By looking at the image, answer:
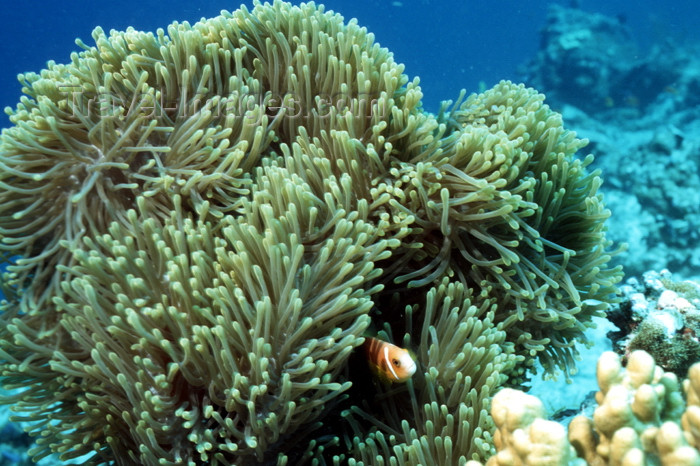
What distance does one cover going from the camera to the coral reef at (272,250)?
1745mm

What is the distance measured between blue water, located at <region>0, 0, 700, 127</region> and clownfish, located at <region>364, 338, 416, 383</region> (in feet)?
57.0

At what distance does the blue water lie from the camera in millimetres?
27781

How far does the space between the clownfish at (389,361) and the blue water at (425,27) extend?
17.4m

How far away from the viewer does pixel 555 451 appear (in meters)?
1.19

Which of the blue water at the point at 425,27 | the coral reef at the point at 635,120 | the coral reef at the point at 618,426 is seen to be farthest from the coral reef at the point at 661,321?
the blue water at the point at 425,27

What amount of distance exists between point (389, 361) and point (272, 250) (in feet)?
1.96

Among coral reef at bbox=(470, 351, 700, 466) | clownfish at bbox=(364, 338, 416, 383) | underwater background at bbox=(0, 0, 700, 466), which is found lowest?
coral reef at bbox=(470, 351, 700, 466)

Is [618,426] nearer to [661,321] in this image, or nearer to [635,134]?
[661,321]

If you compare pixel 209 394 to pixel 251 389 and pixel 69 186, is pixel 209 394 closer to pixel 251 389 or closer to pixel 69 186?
pixel 251 389

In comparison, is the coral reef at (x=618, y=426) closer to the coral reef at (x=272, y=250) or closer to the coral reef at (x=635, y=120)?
the coral reef at (x=272, y=250)

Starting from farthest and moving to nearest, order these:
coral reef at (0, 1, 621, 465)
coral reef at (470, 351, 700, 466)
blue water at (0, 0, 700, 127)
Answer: blue water at (0, 0, 700, 127) < coral reef at (0, 1, 621, 465) < coral reef at (470, 351, 700, 466)

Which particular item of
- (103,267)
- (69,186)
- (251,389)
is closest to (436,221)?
(251,389)

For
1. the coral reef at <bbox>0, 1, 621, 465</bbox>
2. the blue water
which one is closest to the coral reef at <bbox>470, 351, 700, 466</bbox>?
the coral reef at <bbox>0, 1, 621, 465</bbox>

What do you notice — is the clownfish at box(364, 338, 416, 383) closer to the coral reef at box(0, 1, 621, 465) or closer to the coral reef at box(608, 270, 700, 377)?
the coral reef at box(0, 1, 621, 465)
